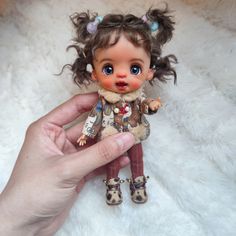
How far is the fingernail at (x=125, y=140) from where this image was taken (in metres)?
0.96

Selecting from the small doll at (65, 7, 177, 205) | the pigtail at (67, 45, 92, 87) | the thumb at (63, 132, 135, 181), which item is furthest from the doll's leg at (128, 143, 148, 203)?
the pigtail at (67, 45, 92, 87)

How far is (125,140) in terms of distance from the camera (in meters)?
0.97

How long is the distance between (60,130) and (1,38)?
0.43 meters

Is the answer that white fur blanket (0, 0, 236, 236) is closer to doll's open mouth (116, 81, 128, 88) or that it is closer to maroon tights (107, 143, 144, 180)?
maroon tights (107, 143, 144, 180)

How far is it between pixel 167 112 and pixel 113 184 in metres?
0.29

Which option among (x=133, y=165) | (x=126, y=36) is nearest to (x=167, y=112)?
(x=133, y=165)

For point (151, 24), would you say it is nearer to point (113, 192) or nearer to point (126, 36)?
point (126, 36)

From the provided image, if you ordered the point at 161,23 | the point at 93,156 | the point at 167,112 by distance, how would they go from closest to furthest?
the point at 93,156
the point at 161,23
the point at 167,112

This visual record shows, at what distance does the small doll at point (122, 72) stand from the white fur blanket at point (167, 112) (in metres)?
0.10

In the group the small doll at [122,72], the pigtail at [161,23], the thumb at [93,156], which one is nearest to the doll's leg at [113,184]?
the small doll at [122,72]

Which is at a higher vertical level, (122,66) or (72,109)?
(122,66)

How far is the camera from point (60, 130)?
113 centimetres

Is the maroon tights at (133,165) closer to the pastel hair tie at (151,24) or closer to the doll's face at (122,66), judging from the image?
the doll's face at (122,66)

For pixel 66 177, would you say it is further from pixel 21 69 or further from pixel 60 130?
pixel 21 69
